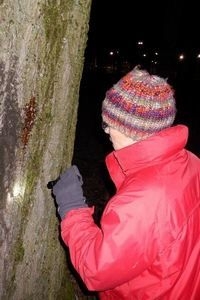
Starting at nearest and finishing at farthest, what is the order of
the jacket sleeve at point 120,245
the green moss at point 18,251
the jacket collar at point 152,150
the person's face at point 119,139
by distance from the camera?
the jacket sleeve at point 120,245
the jacket collar at point 152,150
the person's face at point 119,139
the green moss at point 18,251

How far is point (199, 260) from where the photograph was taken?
1977 mm

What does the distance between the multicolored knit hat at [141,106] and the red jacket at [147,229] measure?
0.08 metres

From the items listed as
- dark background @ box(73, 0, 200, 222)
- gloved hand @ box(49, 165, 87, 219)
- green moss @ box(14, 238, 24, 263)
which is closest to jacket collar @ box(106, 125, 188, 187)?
gloved hand @ box(49, 165, 87, 219)

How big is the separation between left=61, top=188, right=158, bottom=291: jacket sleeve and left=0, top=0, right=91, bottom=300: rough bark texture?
577mm

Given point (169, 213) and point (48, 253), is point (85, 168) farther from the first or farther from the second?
point (169, 213)

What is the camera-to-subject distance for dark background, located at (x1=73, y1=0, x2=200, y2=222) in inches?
332

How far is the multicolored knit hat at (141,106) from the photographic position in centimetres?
188

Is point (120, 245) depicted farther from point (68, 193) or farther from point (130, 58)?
point (130, 58)

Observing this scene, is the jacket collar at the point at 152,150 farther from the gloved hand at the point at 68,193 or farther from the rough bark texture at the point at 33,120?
the rough bark texture at the point at 33,120

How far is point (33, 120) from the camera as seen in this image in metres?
2.08

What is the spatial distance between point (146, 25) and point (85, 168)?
3200 cm

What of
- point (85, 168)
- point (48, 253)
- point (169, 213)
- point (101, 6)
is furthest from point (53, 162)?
point (101, 6)

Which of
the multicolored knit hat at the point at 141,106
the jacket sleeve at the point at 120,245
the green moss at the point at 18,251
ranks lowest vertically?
the green moss at the point at 18,251

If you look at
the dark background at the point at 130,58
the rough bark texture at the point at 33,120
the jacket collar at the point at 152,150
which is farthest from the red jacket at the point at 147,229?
the dark background at the point at 130,58
